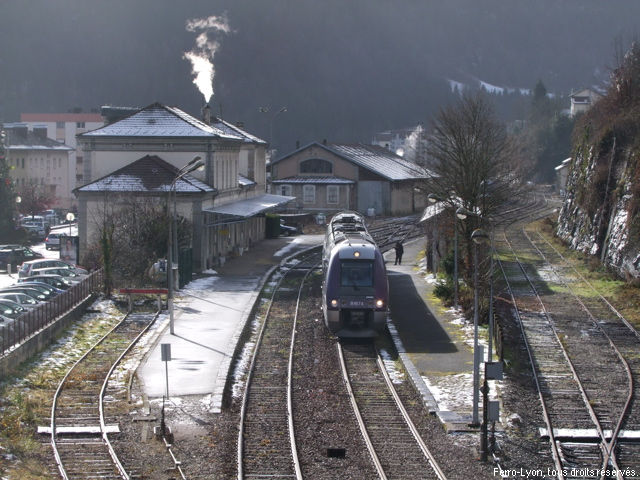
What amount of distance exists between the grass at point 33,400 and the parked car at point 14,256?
15695mm

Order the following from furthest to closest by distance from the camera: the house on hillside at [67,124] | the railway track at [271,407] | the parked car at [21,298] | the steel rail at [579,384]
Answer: the house on hillside at [67,124], the parked car at [21,298], the steel rail at [579,384], the railway track at [271,407]

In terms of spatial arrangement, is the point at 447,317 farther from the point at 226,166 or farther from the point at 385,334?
the point at 226,166

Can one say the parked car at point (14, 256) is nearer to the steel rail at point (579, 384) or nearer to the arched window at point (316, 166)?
the steel rail at point (579, 384)

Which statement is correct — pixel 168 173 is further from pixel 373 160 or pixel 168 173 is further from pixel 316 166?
pixel 373 160

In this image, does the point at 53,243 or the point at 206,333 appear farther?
the point at 53,243

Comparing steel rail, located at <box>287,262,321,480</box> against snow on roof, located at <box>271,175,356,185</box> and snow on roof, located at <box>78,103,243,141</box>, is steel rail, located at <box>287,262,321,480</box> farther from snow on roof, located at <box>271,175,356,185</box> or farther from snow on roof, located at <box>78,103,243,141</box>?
snow on roof, located at <box>271,175,356,185</box>

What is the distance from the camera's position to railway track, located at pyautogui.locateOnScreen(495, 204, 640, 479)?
16.0 metres

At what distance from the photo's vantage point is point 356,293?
81.6ft

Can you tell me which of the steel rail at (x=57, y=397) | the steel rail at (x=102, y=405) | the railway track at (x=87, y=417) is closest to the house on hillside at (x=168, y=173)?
the steel rail at (x=57, y=397)

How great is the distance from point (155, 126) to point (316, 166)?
2786cm

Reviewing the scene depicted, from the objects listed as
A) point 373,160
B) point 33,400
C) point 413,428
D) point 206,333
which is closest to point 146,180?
point 206,333

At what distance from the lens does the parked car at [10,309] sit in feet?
83.1

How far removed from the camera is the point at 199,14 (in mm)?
147875

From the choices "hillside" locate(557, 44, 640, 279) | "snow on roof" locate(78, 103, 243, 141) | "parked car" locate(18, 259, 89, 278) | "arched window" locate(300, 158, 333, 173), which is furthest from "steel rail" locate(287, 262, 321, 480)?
"arched window" locate(300, 158, 333, 173)
